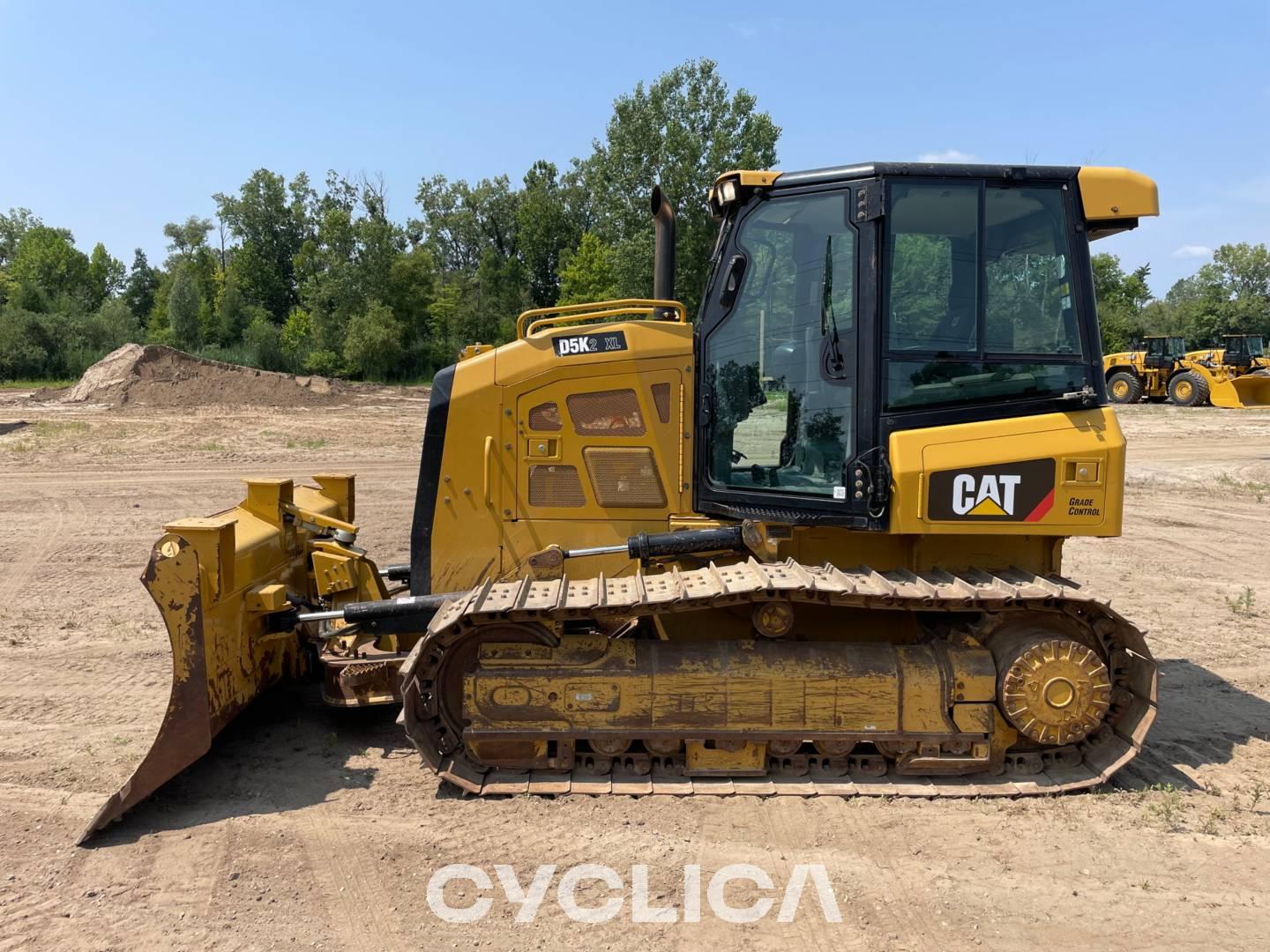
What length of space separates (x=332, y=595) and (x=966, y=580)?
3.71 metres

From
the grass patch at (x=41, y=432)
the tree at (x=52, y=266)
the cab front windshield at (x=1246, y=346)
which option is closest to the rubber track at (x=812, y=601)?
the grass patch at (x=41, y=432)

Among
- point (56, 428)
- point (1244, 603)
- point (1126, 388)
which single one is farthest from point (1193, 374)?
point (56, 428)

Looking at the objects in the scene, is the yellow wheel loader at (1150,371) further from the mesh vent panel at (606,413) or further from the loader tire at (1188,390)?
the mesh vent panel at (606,413)

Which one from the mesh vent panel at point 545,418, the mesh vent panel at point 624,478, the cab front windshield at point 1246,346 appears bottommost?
the mesh vent panel at point 624,478

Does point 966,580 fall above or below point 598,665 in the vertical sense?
above

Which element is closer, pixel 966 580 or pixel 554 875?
pixel 554 875

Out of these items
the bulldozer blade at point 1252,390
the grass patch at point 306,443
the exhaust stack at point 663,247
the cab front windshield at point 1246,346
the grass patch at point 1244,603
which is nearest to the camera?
the exhaust stack at point 663,247

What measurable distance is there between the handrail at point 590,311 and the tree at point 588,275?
42.5m

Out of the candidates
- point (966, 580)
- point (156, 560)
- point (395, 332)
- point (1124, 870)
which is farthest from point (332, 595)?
point (395, 332)

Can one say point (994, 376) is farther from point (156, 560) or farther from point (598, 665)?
point (156, 560)

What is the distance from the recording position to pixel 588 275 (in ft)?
161

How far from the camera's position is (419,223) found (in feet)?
220

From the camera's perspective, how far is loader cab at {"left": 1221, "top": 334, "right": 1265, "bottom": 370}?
27578mm

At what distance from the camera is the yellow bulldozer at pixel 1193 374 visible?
89.0 ft
